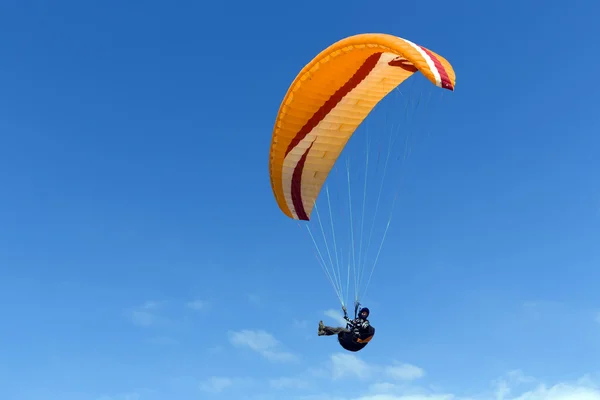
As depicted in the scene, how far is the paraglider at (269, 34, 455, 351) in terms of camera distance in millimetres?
16312

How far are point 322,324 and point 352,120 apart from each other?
18.5 ft

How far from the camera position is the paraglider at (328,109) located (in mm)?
16312

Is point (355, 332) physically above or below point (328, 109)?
below

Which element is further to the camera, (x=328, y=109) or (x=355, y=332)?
(x=328, y=109)

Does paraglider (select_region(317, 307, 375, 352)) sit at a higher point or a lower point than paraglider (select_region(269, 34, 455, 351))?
lower

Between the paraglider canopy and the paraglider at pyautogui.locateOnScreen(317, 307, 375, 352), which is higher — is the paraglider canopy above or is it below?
above

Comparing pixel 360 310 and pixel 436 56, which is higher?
pixel 436 56

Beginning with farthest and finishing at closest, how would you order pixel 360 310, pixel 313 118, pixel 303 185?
pixel 303 185 → pixel 313 118 → pixel 360 310

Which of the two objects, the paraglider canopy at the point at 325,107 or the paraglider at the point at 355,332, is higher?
the paraglider canopy at the point at 325,107

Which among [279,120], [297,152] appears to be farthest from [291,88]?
[297,152]

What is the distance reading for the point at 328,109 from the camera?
18625mm

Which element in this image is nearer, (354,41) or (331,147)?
(354,41)

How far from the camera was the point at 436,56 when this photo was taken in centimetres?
1494

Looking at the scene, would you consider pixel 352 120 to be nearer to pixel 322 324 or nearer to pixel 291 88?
pixel 291 88
